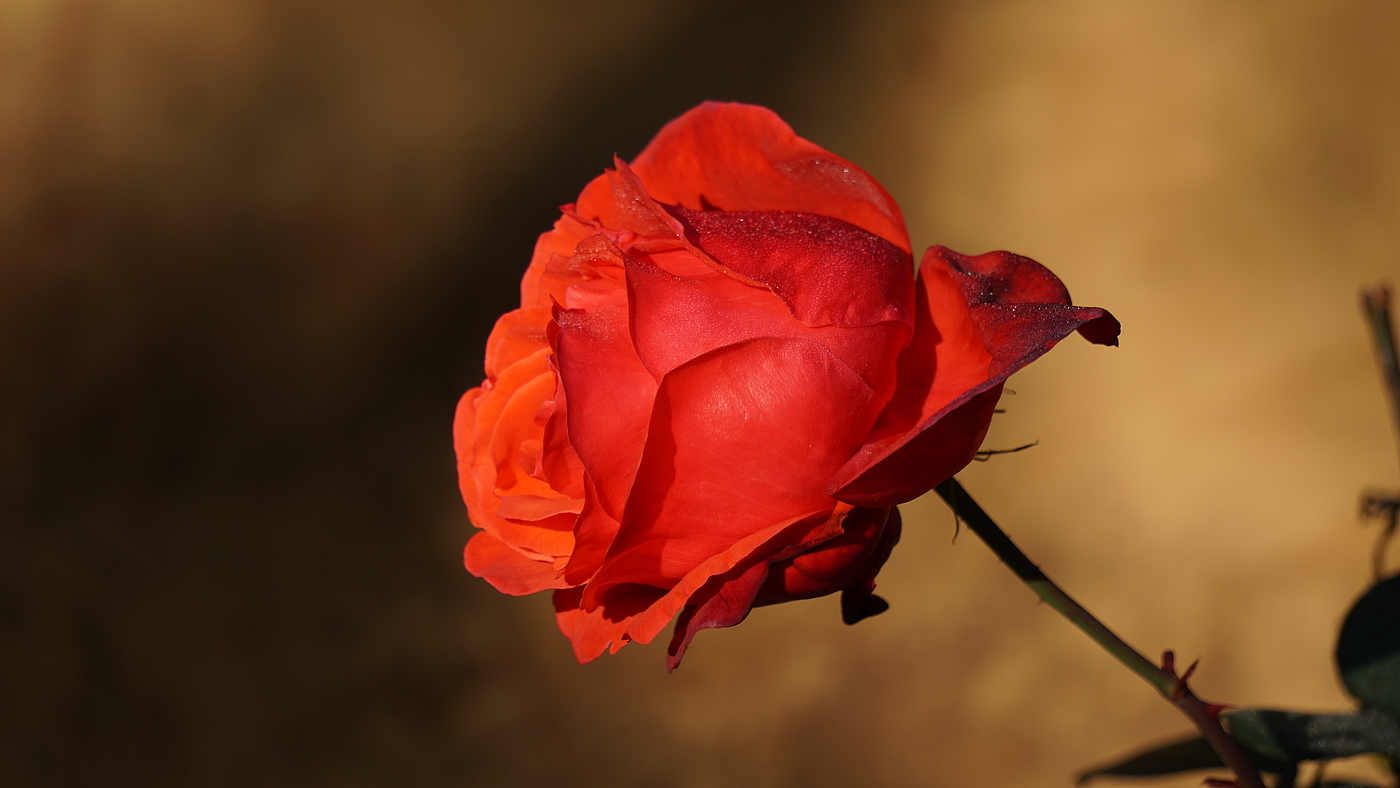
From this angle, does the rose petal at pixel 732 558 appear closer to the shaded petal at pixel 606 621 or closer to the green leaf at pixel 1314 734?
the shaded petal at pixel 606 621

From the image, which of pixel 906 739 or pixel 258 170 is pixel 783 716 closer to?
pixel 906 739

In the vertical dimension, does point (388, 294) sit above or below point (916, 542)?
above

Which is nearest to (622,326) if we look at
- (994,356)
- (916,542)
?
(994,356)

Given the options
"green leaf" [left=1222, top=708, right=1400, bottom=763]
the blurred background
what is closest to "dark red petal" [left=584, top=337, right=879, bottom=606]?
"green leaf" [left=1222, top=708, right=1400, bottom=763]

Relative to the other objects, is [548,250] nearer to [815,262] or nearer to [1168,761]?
[815,262]

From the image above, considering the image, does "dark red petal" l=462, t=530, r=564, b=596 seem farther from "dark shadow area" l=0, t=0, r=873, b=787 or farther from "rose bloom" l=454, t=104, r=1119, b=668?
"dark shadow area" l=0, t=0, r=873, b=787

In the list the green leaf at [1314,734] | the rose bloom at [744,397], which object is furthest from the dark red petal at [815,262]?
the green leaf at [1314,734]
